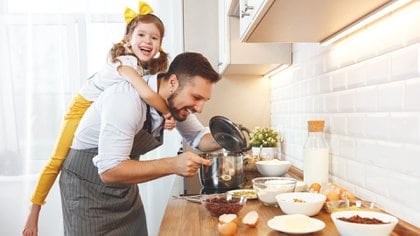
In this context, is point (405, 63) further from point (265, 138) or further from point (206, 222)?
point (265, 138)

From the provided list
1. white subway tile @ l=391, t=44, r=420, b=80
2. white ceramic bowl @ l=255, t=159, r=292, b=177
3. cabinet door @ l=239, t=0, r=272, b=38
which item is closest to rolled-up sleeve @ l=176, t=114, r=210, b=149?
white ceramic bowl @ l=255, t=159, r=292, b=177

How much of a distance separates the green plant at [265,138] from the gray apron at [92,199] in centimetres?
78

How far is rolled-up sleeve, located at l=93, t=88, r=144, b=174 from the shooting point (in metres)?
1.22

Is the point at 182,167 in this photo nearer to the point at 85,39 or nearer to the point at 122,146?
the point at 122,146

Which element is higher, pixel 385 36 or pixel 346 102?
pixel 385 36

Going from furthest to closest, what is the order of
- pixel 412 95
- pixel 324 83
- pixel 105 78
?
pixel 105 78 → pixel 324 83 → pixel 412 95

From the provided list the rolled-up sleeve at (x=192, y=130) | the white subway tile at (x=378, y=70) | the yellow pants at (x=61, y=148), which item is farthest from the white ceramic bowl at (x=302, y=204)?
the yellow pants at (x=61, y=148)

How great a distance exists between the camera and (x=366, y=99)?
3.72 feet

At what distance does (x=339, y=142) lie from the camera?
135cm

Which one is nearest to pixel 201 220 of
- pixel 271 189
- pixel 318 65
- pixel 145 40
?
pixel 271 189

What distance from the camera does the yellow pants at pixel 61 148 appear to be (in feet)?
5.23

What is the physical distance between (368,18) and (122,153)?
0.81 meters

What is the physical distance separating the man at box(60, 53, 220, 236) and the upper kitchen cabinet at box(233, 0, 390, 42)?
8.9 inches

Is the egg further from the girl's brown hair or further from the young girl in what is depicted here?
the girl's brown hair
